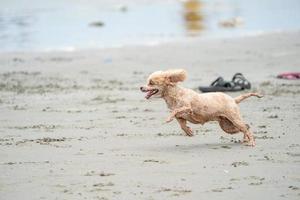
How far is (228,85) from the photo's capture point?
39.7 feet

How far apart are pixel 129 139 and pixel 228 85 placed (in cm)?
334

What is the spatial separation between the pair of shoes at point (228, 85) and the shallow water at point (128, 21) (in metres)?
7.48

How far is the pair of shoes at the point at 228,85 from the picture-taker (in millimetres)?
11883

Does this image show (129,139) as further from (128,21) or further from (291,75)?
(128,21)

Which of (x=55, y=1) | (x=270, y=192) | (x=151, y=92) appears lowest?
(x=270, y=192)

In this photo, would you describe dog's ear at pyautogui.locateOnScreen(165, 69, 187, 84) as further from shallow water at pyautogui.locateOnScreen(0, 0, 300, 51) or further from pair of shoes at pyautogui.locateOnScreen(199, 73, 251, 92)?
shallow water at pyautogui.locateOnScreen(0, 0, 300, 51)

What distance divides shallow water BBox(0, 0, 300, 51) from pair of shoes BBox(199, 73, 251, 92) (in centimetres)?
748

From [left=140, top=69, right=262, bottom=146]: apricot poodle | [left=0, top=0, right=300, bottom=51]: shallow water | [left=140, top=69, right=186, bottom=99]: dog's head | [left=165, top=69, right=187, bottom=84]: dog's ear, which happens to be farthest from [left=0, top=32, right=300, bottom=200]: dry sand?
[left=0, top=0, right=300, bottom=51]: shallow water

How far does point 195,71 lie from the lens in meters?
15.1

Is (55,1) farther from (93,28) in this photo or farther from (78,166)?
(78,166)

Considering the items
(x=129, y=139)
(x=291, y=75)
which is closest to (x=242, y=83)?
(x=291, y=75)

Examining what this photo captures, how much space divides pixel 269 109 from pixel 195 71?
4.36 meters

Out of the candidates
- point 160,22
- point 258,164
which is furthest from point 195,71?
point 160,22

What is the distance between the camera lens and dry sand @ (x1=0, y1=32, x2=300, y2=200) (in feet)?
22.8
